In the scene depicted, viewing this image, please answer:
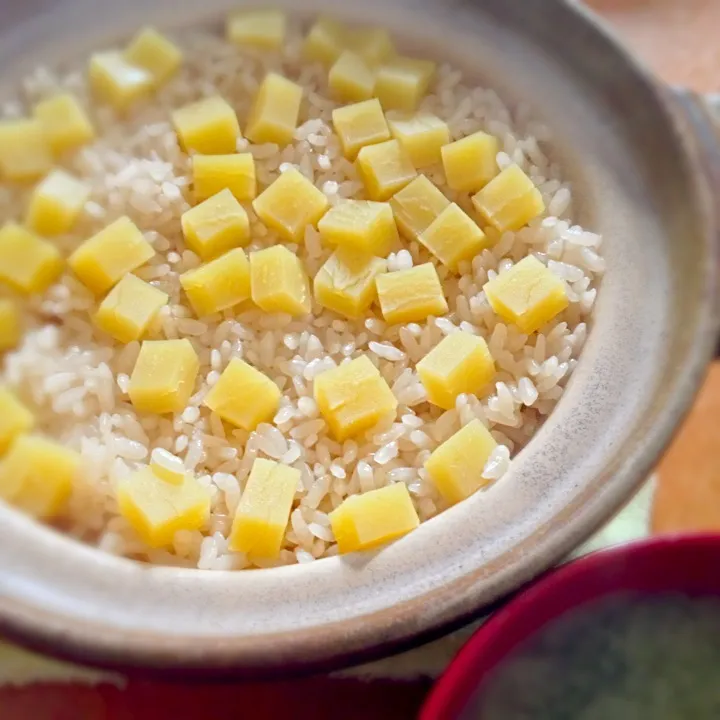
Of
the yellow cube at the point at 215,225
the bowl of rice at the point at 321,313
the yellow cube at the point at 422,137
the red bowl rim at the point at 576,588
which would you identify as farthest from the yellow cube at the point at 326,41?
the red bowl rim at the point at 576,588

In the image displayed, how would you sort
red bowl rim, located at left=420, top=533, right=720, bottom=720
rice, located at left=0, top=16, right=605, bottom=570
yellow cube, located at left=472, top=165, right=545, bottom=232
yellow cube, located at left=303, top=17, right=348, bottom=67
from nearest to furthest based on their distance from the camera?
red bowl rim, located at left=420, top=533, right=720, bottom=720 → rice, located at left=0, top=16, right=605, bottom=570 → yellow cube, located at left=472, top=165, right=545, bottom=232 → yellow cube, located at left=303, top=17, right=348, bottom=67

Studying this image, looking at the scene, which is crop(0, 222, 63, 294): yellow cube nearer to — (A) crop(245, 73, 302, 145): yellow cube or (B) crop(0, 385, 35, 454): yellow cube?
(B) crop(0, 385, 35, 454): yellow cube

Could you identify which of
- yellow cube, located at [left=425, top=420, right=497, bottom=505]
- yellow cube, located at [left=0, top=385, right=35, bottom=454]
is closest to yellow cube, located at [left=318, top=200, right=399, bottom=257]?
yellow cube, located at [left=425, top=420, right=497, bottom=505]

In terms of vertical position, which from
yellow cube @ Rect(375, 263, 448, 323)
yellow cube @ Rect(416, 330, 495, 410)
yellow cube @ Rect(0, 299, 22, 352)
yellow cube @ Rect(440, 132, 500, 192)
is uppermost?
yellow cube @ Rect(440, 132, 500, 192)

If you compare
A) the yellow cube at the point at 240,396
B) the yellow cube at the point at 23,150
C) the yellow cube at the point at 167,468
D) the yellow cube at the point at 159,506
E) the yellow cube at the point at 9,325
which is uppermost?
the yellow cube at the point at 23,150

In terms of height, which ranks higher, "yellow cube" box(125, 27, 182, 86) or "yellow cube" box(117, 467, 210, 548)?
"yellow cube" box(125, 27, 182, 86)

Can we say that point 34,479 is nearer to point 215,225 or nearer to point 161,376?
point 161,376

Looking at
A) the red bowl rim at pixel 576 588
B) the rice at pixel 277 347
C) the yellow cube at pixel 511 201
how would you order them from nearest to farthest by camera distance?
1. the red bowl rim at pixel 576 588
2. the rice at pixel 277 347
3. the yellow cube at pixel 511 201

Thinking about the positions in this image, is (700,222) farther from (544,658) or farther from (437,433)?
(544,658)

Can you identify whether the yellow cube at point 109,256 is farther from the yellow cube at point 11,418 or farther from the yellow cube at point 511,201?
the yellow cube at point 511,201
